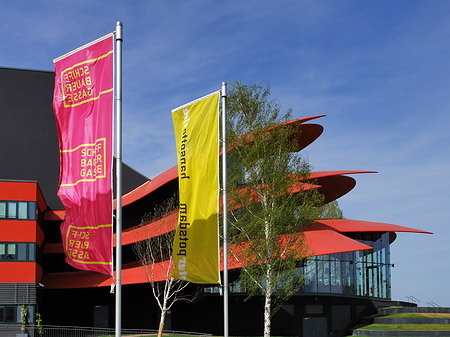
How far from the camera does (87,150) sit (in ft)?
47.0

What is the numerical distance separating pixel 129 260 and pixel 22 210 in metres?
15.2

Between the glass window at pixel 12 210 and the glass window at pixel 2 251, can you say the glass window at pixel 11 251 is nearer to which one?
the glass window at pixel 2 251

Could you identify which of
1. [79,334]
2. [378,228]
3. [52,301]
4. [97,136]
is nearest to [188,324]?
[79,334]

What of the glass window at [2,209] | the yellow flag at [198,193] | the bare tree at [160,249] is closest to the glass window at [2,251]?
the glass window at [2,209]

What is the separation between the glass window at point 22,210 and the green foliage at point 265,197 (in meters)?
17.8

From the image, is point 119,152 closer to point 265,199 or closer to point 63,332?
point 265,199

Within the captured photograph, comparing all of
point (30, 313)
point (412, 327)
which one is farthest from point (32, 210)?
point (412, 327)

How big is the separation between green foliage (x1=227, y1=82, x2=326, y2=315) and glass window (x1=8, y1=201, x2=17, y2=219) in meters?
18.2

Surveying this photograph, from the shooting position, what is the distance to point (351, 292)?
4794 cm

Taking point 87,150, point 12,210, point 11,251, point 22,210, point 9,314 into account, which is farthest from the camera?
point 22,210

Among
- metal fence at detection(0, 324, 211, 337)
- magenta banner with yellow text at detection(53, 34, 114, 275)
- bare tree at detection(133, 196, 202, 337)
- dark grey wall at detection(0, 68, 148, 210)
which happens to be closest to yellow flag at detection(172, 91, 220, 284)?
magenta banner with yellow text at detection(53, 34, 114, 275)

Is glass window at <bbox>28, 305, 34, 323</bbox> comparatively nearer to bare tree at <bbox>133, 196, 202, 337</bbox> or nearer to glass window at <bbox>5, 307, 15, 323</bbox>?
glass window at <bbox>5, 307, 15, 323</bbox>

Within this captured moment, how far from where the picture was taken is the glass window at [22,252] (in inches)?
1768

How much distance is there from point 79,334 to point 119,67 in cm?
4078
